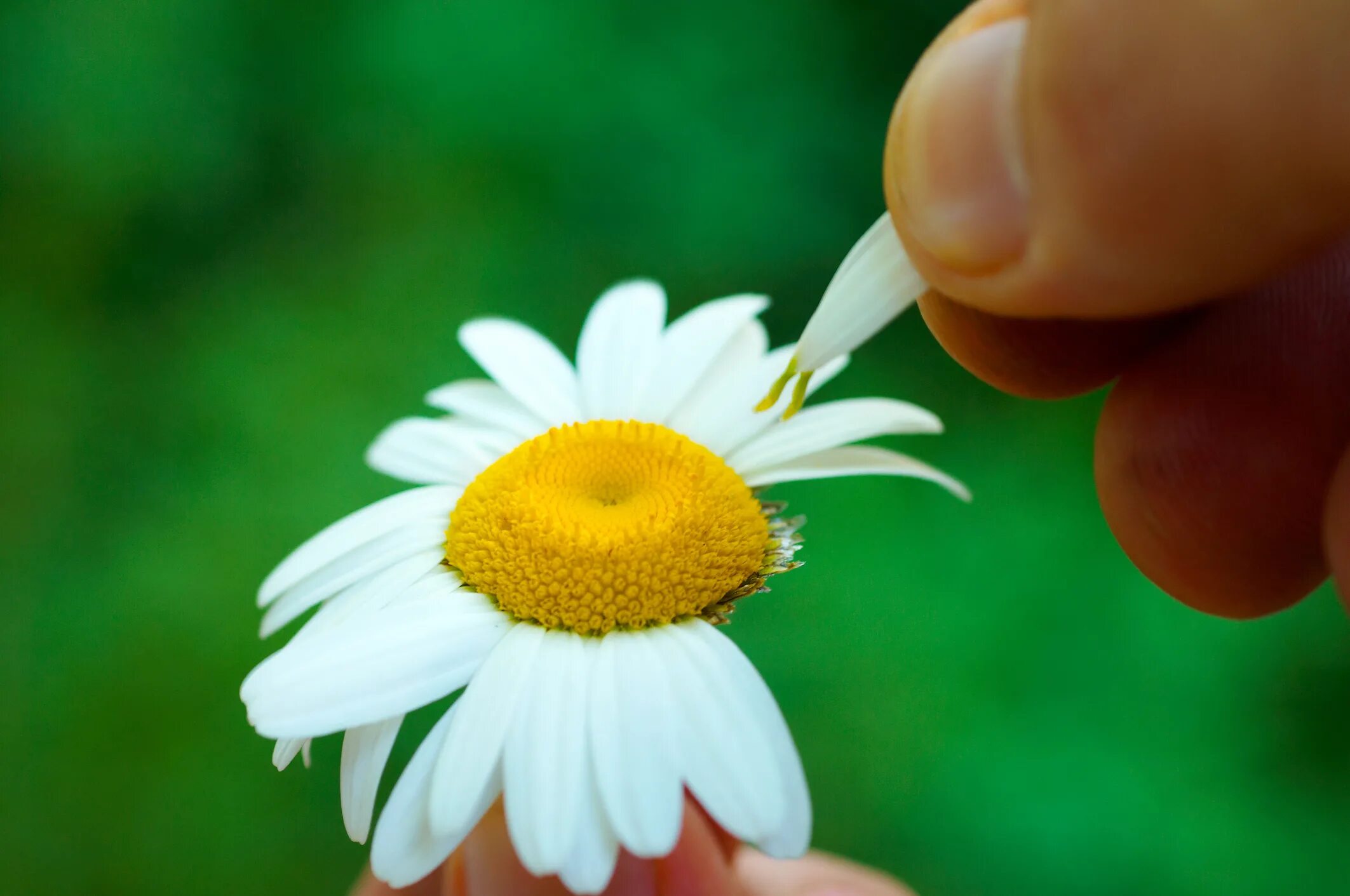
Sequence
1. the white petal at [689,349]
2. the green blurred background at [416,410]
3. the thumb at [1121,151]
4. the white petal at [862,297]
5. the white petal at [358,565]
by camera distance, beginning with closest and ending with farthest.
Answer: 1. the thumb at [1121,151]
2. the white petal at [862,297]
3. the white petal at [358,565]
4. the white petal at [689,349]
5. the green blurred background at [416,410]

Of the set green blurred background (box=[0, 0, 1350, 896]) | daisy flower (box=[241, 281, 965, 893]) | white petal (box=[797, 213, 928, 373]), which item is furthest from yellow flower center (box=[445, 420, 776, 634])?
green blurred background (box=[0, 0, 1350, 896])

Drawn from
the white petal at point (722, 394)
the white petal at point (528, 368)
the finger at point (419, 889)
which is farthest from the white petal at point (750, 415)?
the finger at point (419, 889)

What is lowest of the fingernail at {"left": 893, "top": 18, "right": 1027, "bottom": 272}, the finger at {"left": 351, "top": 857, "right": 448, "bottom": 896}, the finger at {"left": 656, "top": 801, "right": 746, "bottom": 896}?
the finger at {"left": 351, "top": 857, "right": 448, "bottom": 896}

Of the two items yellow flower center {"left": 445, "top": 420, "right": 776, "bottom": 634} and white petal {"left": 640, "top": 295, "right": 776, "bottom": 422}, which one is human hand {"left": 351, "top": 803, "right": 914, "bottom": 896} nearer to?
yellow flower center {"left": 445, "top": 420, "right": 776, "bottom": 634}

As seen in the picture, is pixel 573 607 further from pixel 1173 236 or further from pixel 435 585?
pixel 1173 236

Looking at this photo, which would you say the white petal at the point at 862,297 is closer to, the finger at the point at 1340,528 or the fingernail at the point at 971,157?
the fingernail at the point at 971,157
